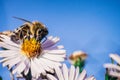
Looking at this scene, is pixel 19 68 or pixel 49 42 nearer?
pixel 19 68

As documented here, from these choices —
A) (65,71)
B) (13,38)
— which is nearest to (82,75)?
(65,71)

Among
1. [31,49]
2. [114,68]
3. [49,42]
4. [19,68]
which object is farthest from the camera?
[31,49]

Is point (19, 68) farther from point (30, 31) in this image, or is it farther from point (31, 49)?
point (31, 49)

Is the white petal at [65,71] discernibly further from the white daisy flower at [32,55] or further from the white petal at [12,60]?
the white petal at [12,60]

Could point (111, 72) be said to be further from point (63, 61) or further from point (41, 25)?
point (41, 25)

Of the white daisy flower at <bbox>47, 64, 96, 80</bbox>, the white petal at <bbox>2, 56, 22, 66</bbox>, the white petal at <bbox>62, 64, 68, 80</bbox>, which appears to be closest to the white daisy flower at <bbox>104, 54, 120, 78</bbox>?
the white daisy flower at <bbox>47, 64, 96, 80</bbox>

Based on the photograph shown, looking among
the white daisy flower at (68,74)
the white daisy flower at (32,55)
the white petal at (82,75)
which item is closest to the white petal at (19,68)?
the white daisy flower at (32,55)
